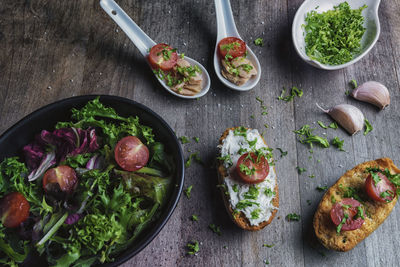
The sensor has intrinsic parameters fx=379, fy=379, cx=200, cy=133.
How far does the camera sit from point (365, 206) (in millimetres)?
2242

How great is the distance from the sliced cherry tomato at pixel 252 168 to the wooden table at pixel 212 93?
0.31 meters

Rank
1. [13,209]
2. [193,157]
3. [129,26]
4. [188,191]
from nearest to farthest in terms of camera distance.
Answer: [13,209]
[188,191]
[193,157]
[129,26]

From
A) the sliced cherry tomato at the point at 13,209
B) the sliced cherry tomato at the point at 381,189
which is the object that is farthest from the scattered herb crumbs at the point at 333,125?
the sliced cherry tomato at the point at 13,209

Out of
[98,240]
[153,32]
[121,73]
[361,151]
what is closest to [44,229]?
[98,240]

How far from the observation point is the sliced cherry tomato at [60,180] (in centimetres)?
187

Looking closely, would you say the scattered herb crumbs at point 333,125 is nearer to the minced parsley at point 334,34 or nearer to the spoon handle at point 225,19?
the minced parsley at point 334,34

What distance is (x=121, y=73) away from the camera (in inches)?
100

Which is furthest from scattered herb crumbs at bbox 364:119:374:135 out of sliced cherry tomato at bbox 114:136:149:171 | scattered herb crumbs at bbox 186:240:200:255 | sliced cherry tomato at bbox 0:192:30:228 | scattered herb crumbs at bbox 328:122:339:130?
sliced cherry tomato at bbox 0:192:30:228

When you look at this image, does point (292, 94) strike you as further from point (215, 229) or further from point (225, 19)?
point (215, 229)

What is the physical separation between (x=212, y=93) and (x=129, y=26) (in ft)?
2.31

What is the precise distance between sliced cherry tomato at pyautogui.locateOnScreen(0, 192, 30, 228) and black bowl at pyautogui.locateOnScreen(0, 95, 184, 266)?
0.24 metres

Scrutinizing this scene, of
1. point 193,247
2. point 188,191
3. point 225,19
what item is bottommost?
point 193,247

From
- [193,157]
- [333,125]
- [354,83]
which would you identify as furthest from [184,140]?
[354,83]

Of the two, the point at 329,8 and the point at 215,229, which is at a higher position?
the point at 329,8
